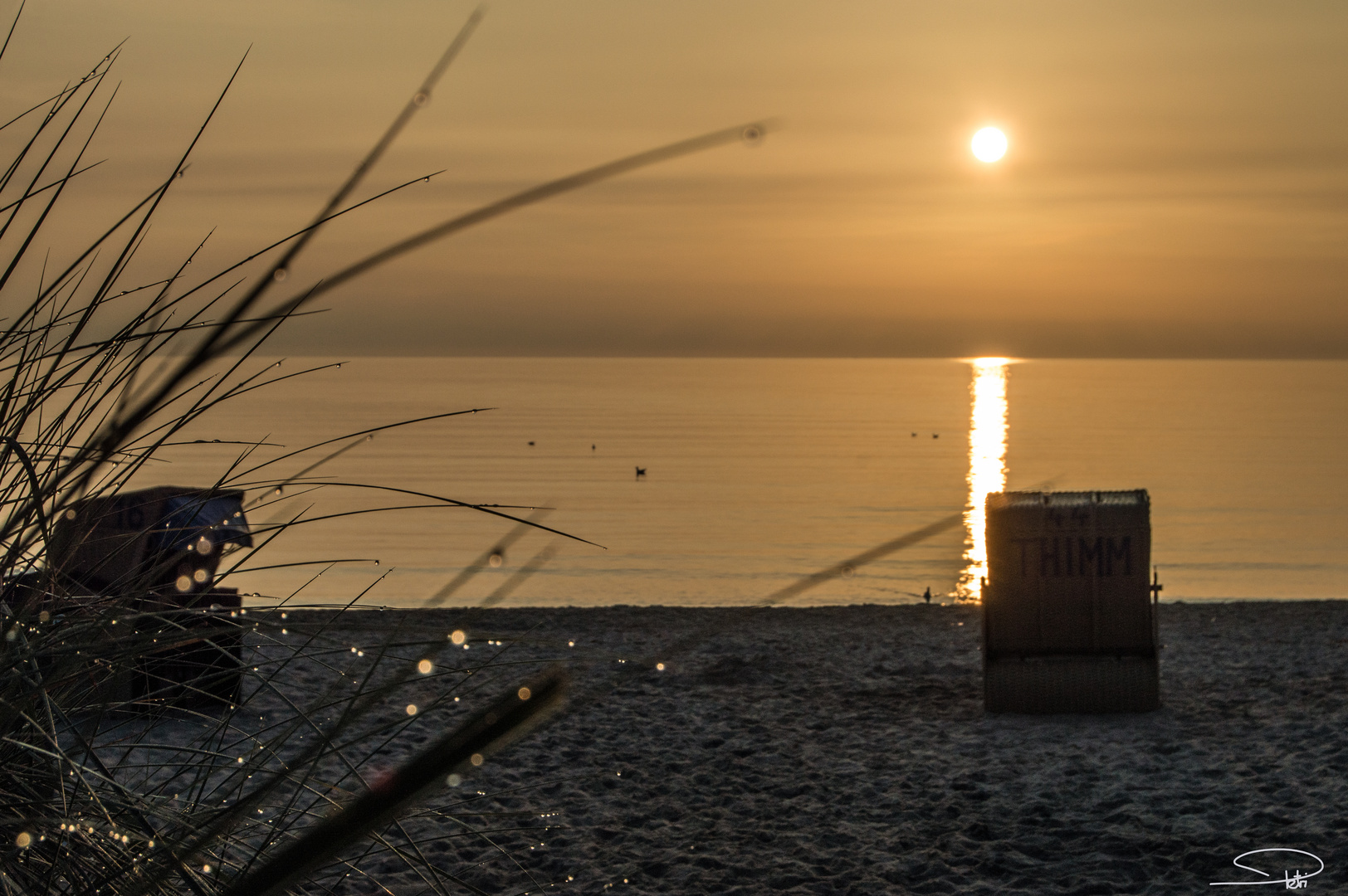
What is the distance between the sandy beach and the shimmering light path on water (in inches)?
63.0

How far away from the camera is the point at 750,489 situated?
163ft

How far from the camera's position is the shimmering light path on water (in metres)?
23.9

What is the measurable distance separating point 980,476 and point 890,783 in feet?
163

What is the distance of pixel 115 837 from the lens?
1.17 meters

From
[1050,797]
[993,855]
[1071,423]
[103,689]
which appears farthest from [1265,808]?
[1071,423]

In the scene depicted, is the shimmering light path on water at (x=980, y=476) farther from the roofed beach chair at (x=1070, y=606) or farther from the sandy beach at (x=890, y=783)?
the sandy beach at (x=890, y=783)

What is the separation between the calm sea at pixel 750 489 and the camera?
25.7 metres

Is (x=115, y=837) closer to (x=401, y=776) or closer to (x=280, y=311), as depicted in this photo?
(x=280, y=311)

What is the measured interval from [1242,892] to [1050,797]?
5.52 feet

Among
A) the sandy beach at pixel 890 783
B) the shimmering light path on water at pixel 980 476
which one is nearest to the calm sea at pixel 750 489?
the shimmering light path on water at pixel 980 476
